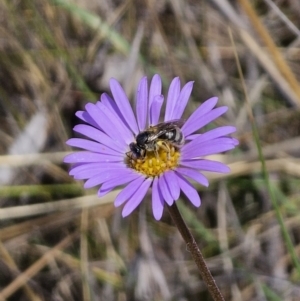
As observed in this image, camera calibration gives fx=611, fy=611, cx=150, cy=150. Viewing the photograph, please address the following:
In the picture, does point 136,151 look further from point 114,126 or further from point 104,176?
point 104,176

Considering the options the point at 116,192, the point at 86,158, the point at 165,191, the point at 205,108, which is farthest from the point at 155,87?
the point at 116,192

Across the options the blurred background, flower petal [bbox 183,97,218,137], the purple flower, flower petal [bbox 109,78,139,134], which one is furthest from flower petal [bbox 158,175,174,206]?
the blurred background

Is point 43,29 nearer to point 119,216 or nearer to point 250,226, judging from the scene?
point 119,216

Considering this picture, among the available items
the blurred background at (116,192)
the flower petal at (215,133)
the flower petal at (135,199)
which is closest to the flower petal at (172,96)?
the flower petal at (215,133)

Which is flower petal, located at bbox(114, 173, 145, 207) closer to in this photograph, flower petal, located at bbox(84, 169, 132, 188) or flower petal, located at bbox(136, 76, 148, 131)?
flower petal, located at bbox(84, 169, 132, 188)

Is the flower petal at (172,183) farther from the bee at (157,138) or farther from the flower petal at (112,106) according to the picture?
the flower petal at (112,106)

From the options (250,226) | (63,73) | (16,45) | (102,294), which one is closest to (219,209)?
(250,226)
